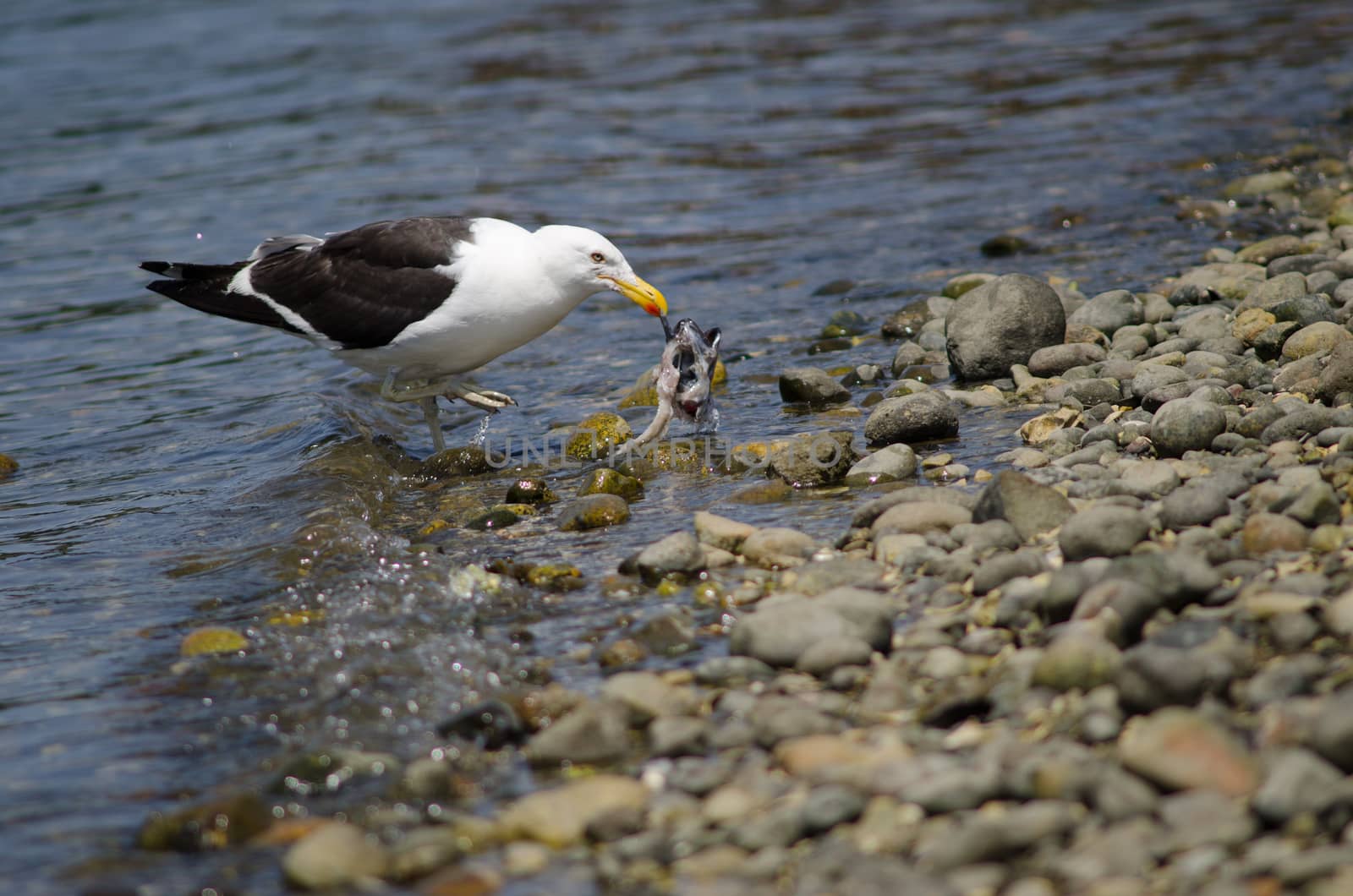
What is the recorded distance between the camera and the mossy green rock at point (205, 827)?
352 cm

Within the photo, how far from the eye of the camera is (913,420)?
622 centimetres

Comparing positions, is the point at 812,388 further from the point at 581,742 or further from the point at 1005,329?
the point at 581,742

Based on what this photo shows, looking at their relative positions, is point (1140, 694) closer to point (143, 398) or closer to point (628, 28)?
point (143, 398)

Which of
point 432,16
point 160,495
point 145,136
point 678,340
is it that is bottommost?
point 160,495

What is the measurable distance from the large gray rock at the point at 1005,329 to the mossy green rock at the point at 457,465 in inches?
102

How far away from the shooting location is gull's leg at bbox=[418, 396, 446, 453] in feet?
23.7

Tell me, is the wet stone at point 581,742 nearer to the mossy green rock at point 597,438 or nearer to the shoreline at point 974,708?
the shoreline at point 974,708

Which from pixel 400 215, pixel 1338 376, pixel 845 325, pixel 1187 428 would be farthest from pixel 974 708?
pixel 400 215

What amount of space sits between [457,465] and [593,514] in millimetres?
1455

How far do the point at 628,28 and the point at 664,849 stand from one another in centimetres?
1970

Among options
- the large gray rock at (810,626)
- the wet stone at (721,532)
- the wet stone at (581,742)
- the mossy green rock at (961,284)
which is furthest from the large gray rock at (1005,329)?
the wet stone at (581,742)

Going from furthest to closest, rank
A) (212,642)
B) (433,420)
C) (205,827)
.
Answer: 1. (433,420)
2. (212,642)
3. (205,827)

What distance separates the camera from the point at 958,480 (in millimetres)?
5699

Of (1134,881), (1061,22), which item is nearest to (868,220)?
(1134,881)
